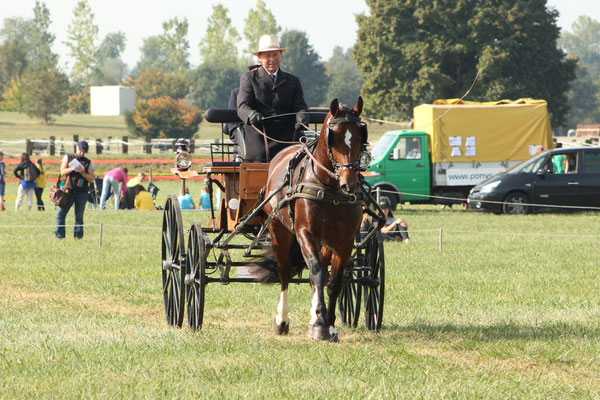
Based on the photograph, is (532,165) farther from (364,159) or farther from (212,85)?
(212,85)

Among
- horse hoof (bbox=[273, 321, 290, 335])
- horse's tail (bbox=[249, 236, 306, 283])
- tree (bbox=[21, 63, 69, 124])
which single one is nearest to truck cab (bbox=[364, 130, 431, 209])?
horse's tail (bbox=[249, 236, 306, 283])

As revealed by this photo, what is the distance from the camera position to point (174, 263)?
28.7ft

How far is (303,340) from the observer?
24.5ft

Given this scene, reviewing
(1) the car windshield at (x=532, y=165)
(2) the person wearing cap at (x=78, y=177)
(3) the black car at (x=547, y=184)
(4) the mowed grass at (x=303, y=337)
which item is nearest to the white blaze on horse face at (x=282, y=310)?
(4) the mowed grass at (x=303, y=337)

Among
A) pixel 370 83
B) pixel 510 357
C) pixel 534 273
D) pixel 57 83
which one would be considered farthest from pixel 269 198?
pixel 57 83

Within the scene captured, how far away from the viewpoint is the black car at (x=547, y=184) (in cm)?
2422

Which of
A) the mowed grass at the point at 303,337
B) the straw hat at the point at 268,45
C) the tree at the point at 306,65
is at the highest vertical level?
the tree at the point at 306,65

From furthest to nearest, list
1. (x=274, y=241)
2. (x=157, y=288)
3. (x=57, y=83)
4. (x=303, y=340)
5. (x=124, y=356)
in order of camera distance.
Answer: (x=57, y=83) < (x=157, y=288) < (x=274, y=241) < (x=303, y=340) < (x=124, y=356)

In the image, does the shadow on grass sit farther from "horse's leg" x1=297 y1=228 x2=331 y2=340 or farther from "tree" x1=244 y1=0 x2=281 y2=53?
"tree" x1=244 y1=0 x2=281 y2=53

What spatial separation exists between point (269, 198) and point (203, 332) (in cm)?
127

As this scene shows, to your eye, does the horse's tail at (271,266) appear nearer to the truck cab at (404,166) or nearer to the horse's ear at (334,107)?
the horse's ear at (334,107)

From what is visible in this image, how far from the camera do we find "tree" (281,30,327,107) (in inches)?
4626

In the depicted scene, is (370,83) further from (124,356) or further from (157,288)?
(124,356)

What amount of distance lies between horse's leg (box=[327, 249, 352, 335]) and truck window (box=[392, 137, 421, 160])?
62.5ft
